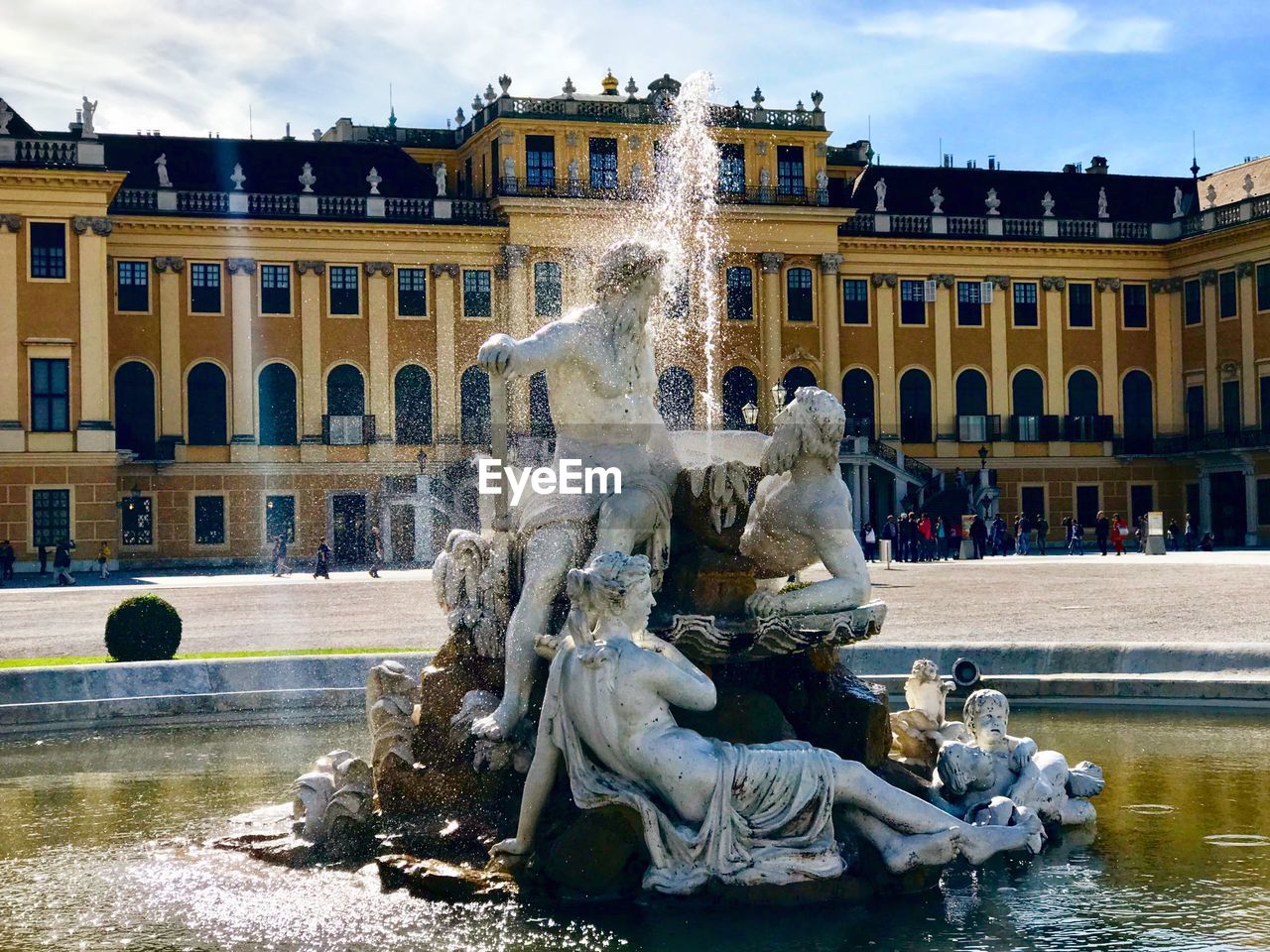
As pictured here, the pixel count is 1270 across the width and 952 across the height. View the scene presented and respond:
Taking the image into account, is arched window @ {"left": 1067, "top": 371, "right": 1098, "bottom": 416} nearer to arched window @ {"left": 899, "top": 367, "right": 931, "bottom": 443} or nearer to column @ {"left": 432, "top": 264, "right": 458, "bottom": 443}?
arched window @ {"left": 899, "top": 367, "right": 931, "bottom": 443}

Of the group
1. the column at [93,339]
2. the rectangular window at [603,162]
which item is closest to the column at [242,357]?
the column at [93,339]

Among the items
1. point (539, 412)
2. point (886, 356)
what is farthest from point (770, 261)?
point (539, 412)

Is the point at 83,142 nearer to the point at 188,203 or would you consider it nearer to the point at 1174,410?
the point at 188,203

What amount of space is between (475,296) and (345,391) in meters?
4.72

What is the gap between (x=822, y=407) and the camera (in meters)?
6.81

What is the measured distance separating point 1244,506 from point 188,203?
1245 inches

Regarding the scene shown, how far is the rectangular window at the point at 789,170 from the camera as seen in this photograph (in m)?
52.6

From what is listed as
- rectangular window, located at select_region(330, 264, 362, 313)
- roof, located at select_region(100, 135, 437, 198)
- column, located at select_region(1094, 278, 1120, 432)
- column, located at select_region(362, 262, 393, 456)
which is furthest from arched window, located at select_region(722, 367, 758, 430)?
column, located at select_region(1094, 278, 1120, 432)

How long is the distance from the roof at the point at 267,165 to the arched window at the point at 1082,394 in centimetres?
2100

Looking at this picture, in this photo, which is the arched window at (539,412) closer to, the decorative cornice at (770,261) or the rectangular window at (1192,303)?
the decorative cornice at (770,261)

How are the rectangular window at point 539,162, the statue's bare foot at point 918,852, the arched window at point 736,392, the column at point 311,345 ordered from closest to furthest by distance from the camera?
the statue's bare foot at point 918,852
the column at point 311,345
the rectangular window at point 539,162
the arched window at point 736,392

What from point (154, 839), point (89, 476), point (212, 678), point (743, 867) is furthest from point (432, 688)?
point (89, 476)

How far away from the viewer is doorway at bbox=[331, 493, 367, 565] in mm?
46844

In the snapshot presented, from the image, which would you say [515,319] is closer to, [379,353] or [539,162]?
[379,353]
